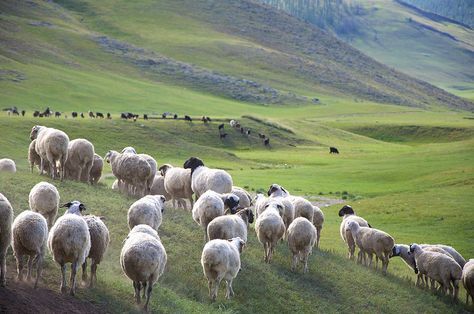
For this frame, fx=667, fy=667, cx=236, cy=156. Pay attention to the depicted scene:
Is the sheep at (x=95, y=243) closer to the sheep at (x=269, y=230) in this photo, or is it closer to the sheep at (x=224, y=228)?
the sheep at (x=224, y=228)

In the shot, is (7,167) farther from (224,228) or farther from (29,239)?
(29,239)

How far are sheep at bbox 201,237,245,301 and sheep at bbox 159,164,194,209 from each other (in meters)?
9.41

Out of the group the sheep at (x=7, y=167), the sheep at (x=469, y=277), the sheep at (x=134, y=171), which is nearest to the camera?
the sheep at (x=469, y=277)

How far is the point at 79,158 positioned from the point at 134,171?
2.16 meters

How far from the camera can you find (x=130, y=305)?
48.0ft

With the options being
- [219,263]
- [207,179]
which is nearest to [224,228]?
[219,263]

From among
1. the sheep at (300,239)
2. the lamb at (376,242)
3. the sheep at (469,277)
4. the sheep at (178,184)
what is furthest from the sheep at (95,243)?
the sheep at (469,277)

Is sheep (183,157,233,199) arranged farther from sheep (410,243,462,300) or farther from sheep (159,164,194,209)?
sheep (410,243,462,300)

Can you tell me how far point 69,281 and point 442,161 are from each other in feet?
150

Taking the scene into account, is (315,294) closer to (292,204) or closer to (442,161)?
(292,204)

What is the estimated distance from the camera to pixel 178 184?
26688 mm

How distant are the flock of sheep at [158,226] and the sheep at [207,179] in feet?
0.12

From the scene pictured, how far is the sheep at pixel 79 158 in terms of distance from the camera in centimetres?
2527

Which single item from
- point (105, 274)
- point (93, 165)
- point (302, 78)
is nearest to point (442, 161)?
point (93, 165)
